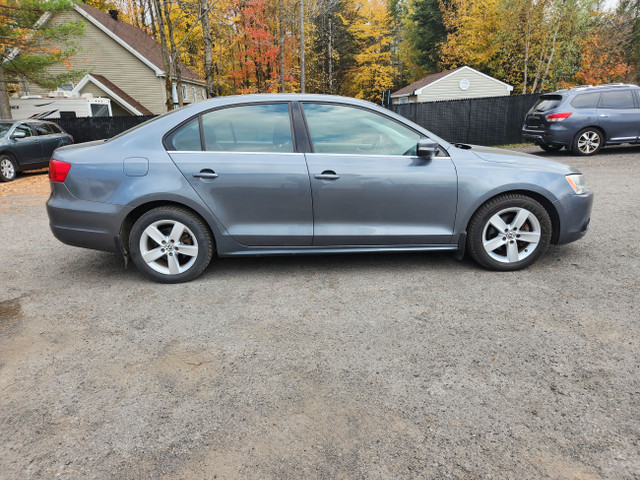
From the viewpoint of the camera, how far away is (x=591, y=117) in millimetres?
11930

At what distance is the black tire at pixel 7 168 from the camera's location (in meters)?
11.8

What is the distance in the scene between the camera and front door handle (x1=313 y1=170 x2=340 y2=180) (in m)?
3.87

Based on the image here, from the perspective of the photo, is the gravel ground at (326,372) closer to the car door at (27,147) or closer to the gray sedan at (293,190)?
the gray sedan at (293,190)

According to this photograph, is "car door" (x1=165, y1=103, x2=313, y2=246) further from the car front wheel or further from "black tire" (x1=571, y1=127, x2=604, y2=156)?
"black tire" (x1=571, y1=127, x2=604, y2=156)

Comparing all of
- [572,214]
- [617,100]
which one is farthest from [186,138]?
[617,100]

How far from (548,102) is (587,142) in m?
1.58

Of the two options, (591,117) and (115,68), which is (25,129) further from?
(115,68)

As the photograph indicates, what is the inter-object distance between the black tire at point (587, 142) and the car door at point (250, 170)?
444 inches

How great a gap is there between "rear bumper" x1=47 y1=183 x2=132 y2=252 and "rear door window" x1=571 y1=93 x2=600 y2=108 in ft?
40.0

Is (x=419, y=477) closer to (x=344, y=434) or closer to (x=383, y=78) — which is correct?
(x=344, y=434)

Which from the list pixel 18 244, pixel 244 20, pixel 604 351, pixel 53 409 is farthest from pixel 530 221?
pixel 244 20

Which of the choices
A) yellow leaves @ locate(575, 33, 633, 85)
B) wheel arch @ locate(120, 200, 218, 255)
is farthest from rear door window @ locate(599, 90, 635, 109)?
yellow leaves @ locate(575, 33, 633, 85)

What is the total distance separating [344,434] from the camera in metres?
2.09

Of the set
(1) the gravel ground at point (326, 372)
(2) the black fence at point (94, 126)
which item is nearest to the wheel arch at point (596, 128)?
(1) the gravel ground at point (326, 372)
